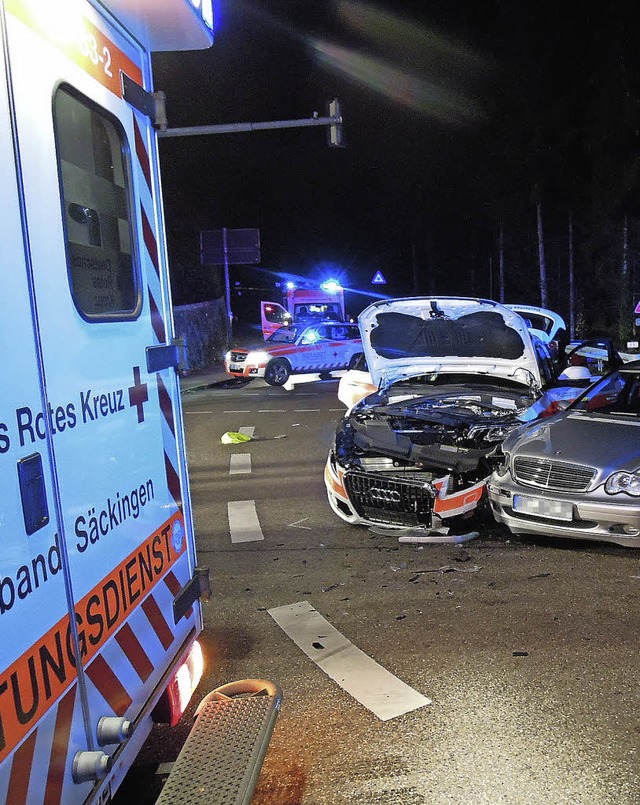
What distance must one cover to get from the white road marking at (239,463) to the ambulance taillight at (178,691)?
6589 mm

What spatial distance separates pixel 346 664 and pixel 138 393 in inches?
95.6

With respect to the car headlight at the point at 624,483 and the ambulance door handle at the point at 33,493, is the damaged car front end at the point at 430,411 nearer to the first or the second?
the car headlight at the point at 624,483

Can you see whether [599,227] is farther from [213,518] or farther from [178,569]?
[178,569]

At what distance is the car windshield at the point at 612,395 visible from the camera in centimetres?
646

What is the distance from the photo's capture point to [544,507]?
5.58 meters

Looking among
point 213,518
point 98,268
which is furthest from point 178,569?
point 213,518

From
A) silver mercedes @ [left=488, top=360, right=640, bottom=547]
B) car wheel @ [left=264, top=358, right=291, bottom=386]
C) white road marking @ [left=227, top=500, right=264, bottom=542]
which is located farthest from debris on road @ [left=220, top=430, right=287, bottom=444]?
car wheel @ [left=264, top=358, right=291, bottom=386]

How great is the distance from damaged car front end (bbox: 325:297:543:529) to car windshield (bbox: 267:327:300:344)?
12.4m

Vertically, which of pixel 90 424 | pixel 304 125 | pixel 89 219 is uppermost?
pixel 304 125

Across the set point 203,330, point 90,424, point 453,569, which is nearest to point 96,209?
point 90,424

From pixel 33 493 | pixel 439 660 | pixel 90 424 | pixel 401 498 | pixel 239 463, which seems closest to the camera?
pixel 33 493

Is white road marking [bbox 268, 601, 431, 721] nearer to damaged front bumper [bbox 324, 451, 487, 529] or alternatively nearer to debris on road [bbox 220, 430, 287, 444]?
damaged front bumper [bbox 324, 451, 487, 529]

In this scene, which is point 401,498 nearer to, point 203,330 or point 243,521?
point 243,521

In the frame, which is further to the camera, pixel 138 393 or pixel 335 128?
pixel 335 128
